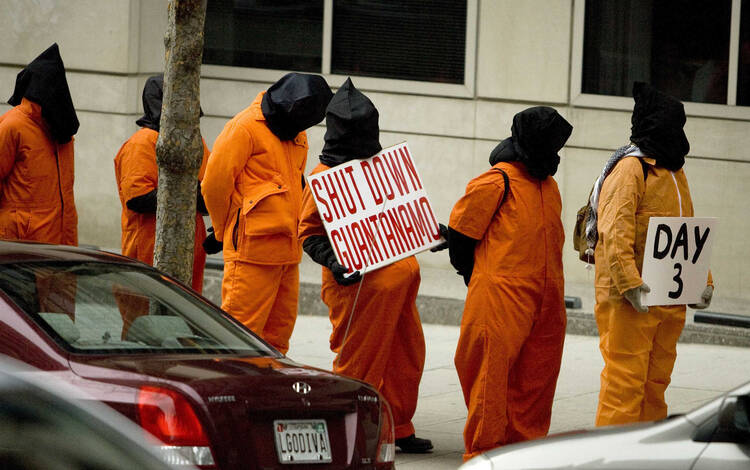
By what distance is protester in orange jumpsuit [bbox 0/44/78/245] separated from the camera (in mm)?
8828

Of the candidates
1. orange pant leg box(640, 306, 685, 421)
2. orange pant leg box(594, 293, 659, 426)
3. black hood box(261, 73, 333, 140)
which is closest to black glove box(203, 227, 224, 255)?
black hood box(261, 73, 333, 140)

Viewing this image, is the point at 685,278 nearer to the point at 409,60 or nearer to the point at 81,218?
the point at 409,60

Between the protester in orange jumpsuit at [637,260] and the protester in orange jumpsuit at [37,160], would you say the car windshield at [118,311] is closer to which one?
the protester in orange jumpsuit at [637,260]

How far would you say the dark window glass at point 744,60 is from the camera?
43.9ft

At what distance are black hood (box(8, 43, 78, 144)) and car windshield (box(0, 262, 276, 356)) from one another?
11.1 ft

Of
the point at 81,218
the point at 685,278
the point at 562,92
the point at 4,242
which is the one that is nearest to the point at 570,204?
the point at 562,92

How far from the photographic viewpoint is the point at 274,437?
4863 millimetres

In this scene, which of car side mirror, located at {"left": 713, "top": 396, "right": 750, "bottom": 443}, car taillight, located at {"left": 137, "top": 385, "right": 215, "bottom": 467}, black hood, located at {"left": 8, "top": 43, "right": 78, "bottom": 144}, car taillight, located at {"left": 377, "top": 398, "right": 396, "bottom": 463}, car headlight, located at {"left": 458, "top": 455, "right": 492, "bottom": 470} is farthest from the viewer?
black hood, located at {"left": 8, "top": 43, "right": 78, "bottom": 144}

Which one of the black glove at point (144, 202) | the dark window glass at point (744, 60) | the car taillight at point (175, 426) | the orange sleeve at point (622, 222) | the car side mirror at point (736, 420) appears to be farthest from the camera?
the dark window glass at point (744, 60)

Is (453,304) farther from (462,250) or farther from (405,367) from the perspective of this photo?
(462,250)

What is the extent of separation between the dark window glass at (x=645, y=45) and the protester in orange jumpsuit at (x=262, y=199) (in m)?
6.68

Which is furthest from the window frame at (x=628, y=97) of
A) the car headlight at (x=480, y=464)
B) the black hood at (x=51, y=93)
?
the car headlight at (x=480, y=464)

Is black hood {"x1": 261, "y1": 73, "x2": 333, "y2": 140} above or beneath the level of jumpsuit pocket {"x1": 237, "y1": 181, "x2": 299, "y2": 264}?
above

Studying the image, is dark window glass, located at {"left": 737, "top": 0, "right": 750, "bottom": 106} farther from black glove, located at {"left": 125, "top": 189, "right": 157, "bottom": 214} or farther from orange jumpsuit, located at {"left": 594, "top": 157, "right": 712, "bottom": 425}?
black glove, located at {"left": 125, "top": 189, "right": 157, "bottom": 214}
